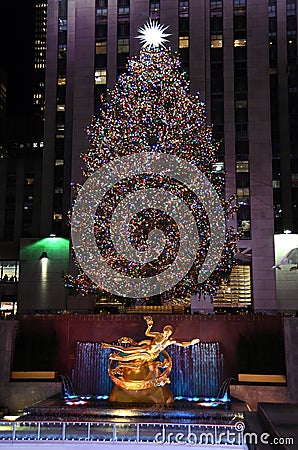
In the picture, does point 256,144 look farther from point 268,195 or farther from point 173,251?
point 173,251

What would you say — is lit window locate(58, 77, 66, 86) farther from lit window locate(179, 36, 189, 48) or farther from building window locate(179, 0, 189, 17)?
building window locate(179, 0, 189, 17)

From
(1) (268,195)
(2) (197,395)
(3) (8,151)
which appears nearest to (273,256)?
(1) (268,195)

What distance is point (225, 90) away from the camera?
1543 inches

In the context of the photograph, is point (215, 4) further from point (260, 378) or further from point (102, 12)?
point (260, 378)

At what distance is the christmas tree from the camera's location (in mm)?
25609

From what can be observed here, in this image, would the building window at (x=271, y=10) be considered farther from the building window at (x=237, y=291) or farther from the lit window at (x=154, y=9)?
the building window at (x=237, y=291)

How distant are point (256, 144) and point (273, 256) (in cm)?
822

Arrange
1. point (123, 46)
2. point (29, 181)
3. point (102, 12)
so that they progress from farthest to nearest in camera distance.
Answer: point (29, 181), point (102, 12), point (123, 46)

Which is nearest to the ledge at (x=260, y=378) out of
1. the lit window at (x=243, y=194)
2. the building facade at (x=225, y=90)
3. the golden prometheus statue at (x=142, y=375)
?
the golden prometheus statue at (x=142, y=375)

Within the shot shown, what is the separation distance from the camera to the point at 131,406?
49.0ft

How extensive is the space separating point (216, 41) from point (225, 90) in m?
4.30

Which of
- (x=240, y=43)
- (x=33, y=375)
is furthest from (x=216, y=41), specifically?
(x=33, y=375)

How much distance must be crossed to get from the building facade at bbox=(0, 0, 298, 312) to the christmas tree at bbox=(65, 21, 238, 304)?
1058 centimetres

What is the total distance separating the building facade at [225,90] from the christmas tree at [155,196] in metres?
10.6
